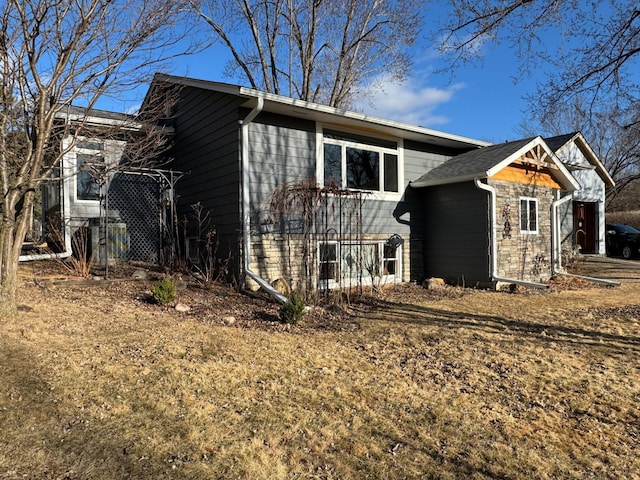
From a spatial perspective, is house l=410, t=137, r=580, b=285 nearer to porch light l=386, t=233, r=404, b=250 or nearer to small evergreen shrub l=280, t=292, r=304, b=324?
porch light l=386, t=233, r=404, b=250

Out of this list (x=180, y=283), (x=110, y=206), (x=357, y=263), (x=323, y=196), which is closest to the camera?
(x=180, y=283)

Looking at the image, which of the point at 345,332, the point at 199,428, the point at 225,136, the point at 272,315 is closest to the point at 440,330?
Answer: the point at 345,332

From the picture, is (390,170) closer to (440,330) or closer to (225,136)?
(225,136)

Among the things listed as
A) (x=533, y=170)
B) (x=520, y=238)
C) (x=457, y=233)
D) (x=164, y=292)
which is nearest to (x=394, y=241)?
(x=457, y=233)

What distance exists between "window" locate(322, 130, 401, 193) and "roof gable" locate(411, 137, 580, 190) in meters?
0.81

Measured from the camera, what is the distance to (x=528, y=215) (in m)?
11.3

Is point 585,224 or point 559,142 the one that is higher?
point 559,142

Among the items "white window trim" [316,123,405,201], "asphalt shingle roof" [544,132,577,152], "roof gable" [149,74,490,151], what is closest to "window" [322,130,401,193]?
"white window trim" [316,123,405,201]

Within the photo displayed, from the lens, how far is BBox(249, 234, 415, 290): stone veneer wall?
27.9 ft

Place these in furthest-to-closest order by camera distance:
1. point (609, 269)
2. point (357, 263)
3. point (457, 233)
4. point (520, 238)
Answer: point (609, 269) < point (520, 238) < point (457, 233) < point (357, 263)

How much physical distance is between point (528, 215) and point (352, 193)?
5.77m

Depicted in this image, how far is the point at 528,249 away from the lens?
11.2 meters

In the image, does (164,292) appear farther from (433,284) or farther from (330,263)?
(433,284)

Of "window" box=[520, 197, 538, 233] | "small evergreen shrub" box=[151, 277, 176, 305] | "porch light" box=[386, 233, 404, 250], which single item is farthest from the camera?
"window" box=[520, 197, 538, 233]
